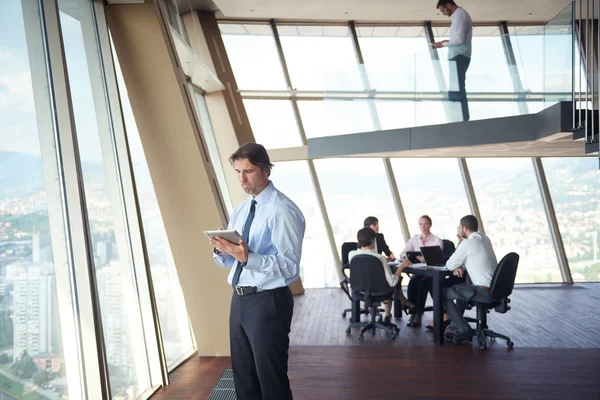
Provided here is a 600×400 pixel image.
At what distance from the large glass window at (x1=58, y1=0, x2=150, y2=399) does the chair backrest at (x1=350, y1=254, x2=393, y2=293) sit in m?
2.64

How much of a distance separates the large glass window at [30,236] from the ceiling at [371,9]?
6432 mm

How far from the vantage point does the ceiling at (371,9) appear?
32.1 ft

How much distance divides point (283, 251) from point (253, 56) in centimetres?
873

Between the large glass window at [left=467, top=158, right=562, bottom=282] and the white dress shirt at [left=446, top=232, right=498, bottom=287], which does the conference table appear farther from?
the large glass window at [left=467, top=158, right=562, bottom=282]

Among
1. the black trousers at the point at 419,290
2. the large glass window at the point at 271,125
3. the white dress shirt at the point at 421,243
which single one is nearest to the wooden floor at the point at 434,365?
the black trousers at the point at 419,290

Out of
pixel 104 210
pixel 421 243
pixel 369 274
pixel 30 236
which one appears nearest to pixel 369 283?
pixel 369 274

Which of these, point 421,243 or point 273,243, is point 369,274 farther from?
point 273,243

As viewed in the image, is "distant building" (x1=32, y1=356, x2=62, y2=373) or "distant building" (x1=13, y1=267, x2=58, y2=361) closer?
"distant building" (x1=13, y1=267, x2=58, y2=361)

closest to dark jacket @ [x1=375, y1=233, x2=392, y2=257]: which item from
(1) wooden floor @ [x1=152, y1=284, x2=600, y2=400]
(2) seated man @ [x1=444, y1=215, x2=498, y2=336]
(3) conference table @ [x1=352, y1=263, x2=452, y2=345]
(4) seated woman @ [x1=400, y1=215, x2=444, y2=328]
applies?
(4) seated woman @ [x1=400, y1=215, x2=444, y2=328]

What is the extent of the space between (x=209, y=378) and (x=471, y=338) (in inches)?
115

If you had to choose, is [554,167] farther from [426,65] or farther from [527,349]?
[527,349]

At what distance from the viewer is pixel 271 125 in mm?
10828

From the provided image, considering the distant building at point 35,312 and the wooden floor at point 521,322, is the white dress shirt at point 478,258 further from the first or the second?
the distant building at point 35,312

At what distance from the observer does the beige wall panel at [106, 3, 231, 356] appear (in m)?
5.27
